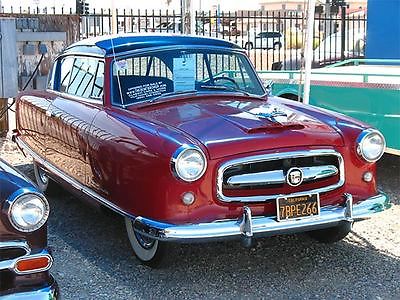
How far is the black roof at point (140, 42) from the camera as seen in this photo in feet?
16.6

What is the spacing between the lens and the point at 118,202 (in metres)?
4.31

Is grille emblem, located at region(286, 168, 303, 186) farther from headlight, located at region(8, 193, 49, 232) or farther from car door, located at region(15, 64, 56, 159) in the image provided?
car door, located at region(15, 64, 56, 159)

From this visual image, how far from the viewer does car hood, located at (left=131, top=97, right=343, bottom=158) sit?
3.96 m

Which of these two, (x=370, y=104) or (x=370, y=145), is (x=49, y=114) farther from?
(x=370, y=104)

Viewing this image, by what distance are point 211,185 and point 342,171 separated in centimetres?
99

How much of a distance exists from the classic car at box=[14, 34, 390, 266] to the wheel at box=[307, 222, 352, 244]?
0.04 feet

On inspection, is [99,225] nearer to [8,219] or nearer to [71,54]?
[71,54]

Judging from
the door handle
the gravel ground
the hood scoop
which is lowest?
the gravel ground

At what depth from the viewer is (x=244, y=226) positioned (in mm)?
3859

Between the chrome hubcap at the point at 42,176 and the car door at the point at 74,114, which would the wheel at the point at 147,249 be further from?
the chrome hubcap at the point at 42,176

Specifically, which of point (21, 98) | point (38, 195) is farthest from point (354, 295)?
point (21, 98)

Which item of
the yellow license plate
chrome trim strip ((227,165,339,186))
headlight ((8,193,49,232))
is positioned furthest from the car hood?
headlight ((8,193,49,232))

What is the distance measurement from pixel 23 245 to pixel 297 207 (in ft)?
6.01

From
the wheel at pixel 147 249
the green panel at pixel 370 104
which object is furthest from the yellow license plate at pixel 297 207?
the green panel at pixel 370 104
